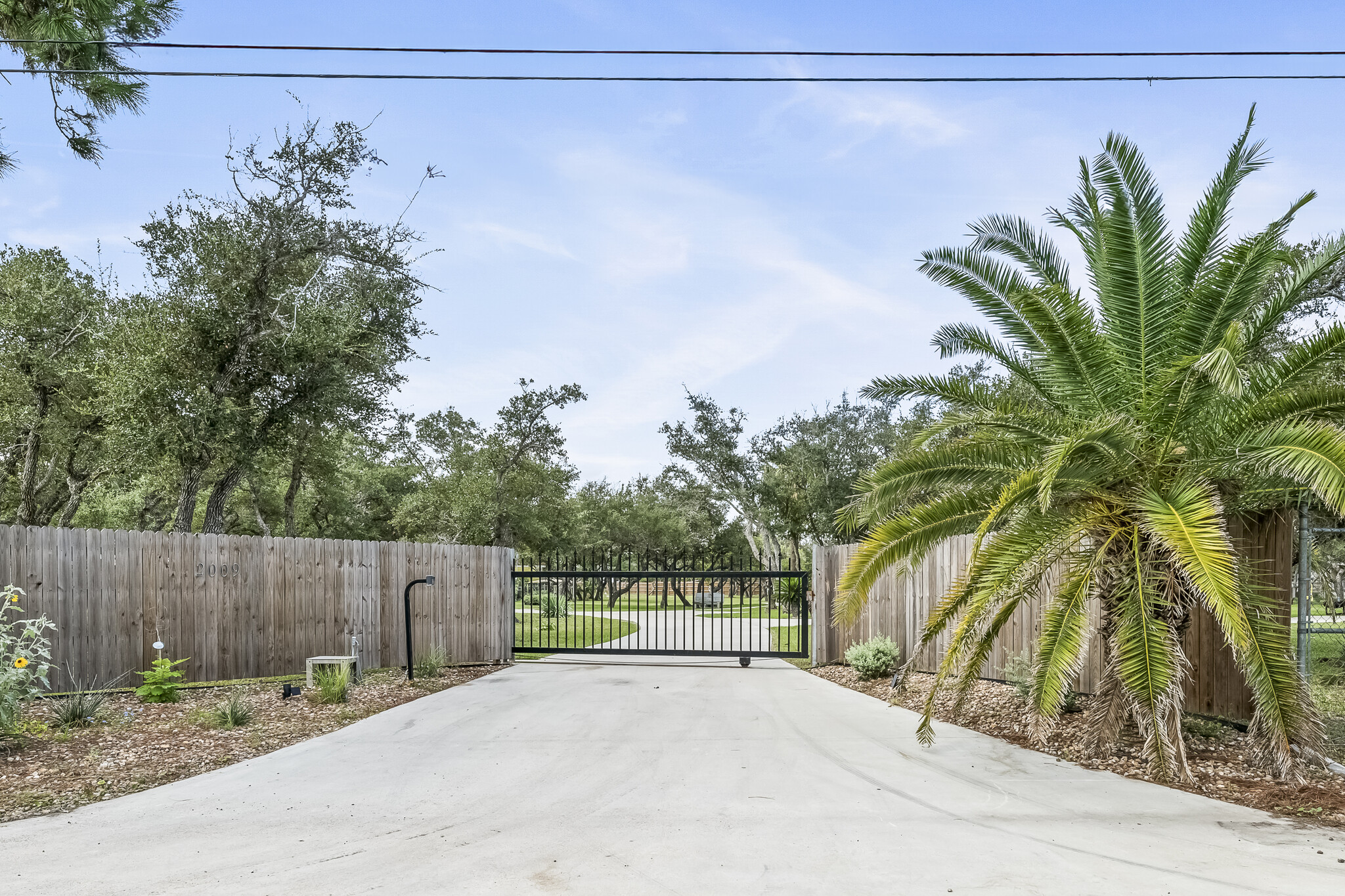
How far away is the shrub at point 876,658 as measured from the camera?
10.5 metres

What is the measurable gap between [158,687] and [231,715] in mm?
1423

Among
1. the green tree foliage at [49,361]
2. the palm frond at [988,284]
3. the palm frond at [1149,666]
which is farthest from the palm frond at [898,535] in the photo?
the green tree foliage at [49,361]

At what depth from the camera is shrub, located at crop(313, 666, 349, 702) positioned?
859 cm

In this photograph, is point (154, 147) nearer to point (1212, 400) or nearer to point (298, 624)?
point (298, 624)

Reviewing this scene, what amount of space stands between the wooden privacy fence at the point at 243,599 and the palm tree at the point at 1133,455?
23.4 feet

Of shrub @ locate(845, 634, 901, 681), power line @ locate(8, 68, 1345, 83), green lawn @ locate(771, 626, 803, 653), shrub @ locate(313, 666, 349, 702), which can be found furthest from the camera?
green lawn @ locate(771, 626, 803, 653)

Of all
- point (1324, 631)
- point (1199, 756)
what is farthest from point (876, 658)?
point (1324, 631)

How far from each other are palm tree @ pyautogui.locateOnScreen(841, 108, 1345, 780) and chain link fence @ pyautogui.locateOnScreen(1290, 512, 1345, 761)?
1.04 feet

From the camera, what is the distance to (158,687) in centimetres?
812

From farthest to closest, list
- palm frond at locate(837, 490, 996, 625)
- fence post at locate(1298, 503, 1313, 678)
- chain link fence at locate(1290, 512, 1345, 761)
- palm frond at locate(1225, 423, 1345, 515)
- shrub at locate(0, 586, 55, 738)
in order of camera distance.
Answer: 1. palm frond at locate(837, 490, 996, 625)
2. chain link fence at locate(1290, 512, 1345, 761)
3. fence post at locate(1298, 503, 1313, 678)
4. shrub at locate(0, 586, 55, 738)
5. palm frond at locate(1225, 423, 1345, 515)

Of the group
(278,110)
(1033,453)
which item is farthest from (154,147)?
(1033,453)

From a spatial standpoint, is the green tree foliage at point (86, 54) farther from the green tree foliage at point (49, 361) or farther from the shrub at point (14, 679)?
the green tree foliage at point (49, 361)

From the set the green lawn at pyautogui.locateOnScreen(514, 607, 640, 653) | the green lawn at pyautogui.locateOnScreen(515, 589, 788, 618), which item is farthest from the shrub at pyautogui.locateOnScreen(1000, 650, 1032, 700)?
the green lawn at pyautogui.locateOnScreen(514, 607, 640, 653)

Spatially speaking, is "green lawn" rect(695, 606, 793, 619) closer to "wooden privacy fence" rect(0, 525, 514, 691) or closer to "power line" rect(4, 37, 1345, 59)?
"wooden privacy fence" rect(0, 525, 514, 691)
